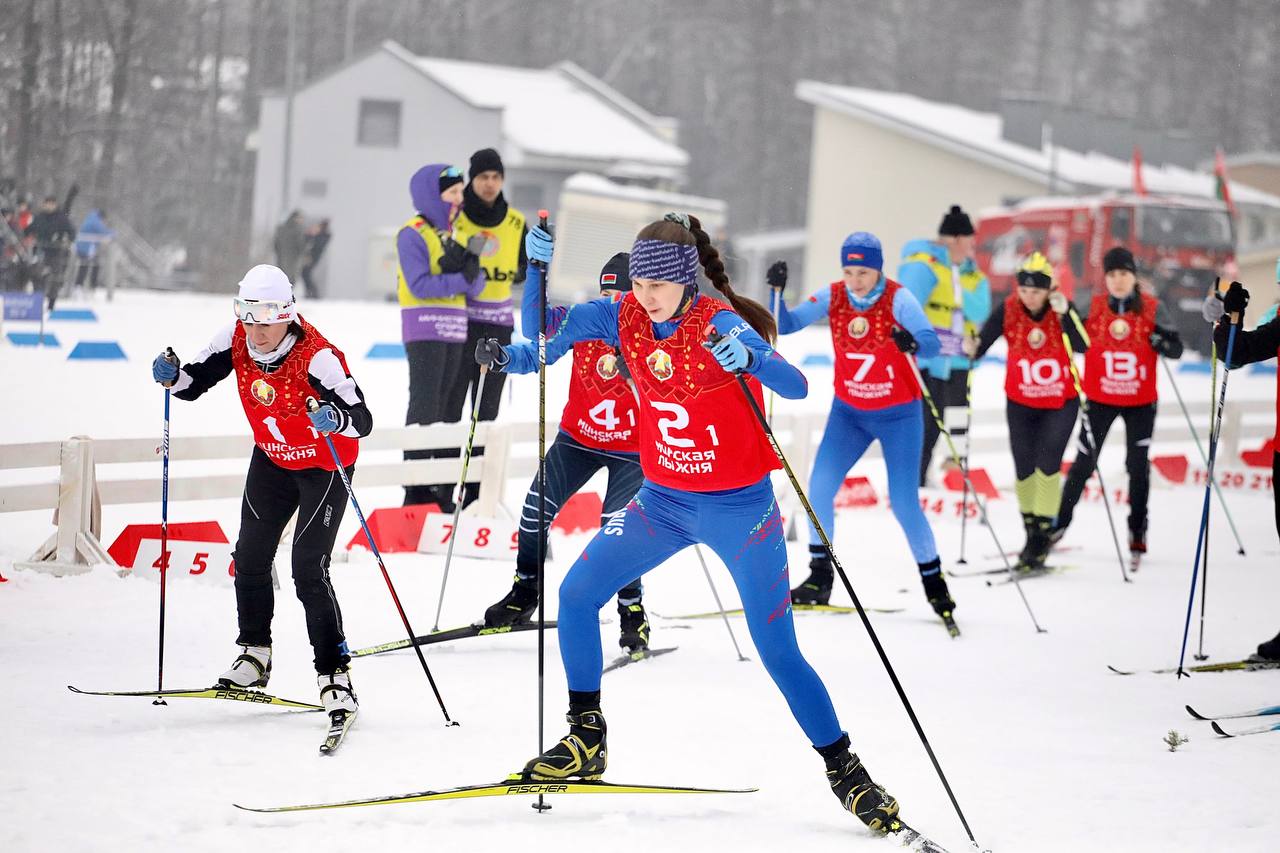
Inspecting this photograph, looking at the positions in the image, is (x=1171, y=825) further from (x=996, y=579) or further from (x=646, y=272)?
(x=996, y=579)

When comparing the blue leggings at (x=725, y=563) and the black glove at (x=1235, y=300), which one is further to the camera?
the black glove at (x=1235, y=300)

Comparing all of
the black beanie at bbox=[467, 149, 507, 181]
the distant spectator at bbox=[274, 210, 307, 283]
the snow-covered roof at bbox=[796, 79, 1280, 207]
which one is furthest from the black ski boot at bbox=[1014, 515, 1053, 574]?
the snow-covered roof at bbox=[796, 79, 1280, 207]

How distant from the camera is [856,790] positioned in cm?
427

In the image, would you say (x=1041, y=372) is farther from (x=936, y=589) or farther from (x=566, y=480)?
(x=566, y=480)

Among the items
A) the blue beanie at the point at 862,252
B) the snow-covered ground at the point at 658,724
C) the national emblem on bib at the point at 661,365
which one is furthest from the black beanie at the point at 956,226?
the national emblem on bib at the point at 661,365

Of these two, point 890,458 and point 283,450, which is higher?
point 283,450

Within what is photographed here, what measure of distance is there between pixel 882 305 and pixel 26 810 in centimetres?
466

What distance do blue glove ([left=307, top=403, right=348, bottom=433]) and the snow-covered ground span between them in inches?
41.4

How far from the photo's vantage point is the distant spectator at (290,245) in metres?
24.7

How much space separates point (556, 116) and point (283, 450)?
98.6 ft

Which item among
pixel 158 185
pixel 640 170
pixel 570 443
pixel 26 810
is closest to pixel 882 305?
pixel 570 443

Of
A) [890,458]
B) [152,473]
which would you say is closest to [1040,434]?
[890,458]

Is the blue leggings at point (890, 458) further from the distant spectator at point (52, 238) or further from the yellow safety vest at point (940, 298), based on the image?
the distant spectator at point (52, 238)

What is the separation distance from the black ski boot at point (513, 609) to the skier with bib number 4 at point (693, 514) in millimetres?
1947
